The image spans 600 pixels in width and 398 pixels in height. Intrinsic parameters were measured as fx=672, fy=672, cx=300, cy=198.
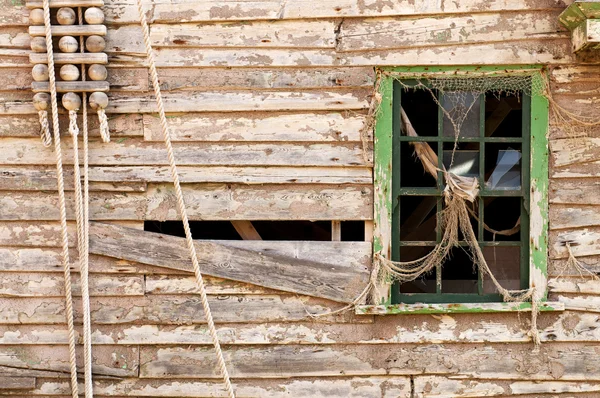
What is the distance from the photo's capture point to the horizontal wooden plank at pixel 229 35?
4.04m

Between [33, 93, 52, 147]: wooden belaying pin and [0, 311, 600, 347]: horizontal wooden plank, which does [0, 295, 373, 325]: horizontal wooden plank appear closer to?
[0, 311, 600, 347]: horizontal wooden plank

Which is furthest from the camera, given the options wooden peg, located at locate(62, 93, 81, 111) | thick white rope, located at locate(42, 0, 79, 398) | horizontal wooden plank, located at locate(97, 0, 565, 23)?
horizontal wooden plank, located at locate(97, 0, 565, 23)

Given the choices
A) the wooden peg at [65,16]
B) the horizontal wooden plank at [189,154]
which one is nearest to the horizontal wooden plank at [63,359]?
the horizontal wooden plank at [189,154]

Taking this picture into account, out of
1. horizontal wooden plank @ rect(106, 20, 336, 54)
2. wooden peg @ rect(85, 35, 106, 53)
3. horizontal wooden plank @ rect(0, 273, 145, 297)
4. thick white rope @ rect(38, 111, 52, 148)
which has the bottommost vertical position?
horizontal wooden plank @ rect(0, 273, 145, 297)

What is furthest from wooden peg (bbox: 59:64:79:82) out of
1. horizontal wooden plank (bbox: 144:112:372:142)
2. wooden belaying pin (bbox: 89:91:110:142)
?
horizontal wooden plank (bbox: 144:112:372:142)

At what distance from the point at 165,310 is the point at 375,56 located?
6.52 ft

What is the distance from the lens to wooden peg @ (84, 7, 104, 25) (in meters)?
3.92

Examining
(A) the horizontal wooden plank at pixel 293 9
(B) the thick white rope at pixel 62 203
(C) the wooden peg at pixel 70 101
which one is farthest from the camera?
(A) the horizontal wooden plank at pixel 293 9

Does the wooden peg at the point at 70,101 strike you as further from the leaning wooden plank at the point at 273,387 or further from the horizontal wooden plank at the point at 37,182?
the leaning wooden plank at the point at 273,387

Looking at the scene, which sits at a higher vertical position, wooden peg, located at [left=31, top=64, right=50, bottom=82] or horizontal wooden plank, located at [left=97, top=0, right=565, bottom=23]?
horizontal wooden plank, located at [left=97, top=0, right=565, bottom=23]

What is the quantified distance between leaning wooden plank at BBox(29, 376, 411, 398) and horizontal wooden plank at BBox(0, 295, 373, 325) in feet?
1.22

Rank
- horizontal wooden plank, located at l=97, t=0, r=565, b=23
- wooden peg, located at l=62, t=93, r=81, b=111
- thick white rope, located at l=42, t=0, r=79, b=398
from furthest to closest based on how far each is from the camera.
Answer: horizontal wooden plank, located at l=97, t=0, r=565, b=23 → wooden peg, located at l=62, t=93, r=81, b=111 → thick white rope, located at l=42, t=0, r=79, b=398

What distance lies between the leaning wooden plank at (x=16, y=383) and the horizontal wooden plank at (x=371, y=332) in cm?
21

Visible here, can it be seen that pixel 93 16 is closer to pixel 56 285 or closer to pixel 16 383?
pixel 56 285
